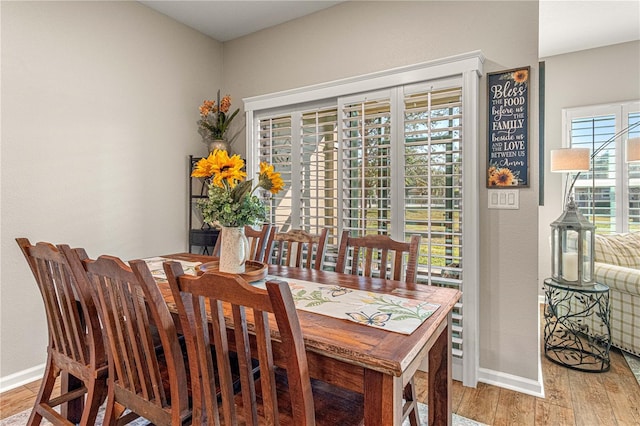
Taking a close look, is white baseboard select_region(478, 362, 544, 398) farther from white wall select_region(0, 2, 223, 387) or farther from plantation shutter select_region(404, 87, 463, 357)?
white wall select_region(0, 2, 223, 387)

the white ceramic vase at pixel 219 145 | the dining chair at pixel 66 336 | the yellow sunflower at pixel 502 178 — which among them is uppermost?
the white ceramic vase at pixel 219 145

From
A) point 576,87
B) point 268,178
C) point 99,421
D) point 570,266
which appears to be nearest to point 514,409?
point 570,266

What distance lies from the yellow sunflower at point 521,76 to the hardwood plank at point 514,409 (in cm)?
200

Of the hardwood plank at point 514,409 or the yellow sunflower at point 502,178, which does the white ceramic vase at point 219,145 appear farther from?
the hardwood plank at point 514,409

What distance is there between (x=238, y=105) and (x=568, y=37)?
348cm

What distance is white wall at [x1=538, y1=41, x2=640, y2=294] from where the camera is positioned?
372 cm

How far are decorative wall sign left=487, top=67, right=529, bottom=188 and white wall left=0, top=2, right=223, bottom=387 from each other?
269 cm

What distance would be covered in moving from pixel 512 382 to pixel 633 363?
1.07m

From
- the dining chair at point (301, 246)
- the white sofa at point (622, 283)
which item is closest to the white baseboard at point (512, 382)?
the white sofa at point (622, 283)

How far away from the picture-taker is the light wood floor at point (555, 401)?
195cm

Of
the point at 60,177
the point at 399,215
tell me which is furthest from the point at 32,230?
the point at 399,215

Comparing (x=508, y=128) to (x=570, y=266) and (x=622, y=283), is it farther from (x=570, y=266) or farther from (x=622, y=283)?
(x=622, y=283)

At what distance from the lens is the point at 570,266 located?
2525 mm

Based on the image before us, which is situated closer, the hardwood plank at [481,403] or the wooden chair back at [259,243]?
the hardwood plank at [481,403]
